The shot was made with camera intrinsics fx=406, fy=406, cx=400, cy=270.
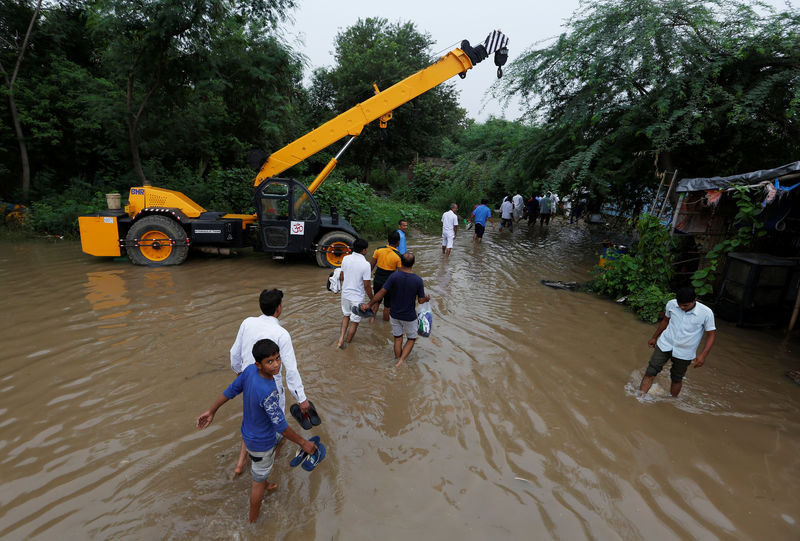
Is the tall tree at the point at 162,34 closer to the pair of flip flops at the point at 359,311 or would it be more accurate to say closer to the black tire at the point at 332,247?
the black tire at the point at 332,247

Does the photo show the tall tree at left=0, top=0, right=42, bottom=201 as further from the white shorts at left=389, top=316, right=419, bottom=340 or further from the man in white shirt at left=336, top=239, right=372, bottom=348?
the white shorts at left=389, top=316, right=419, bottom=340

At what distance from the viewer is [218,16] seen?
10922 mm

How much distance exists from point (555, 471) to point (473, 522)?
0.97 meters

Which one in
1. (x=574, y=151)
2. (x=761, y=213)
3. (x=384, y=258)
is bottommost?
(x=384, y=258)

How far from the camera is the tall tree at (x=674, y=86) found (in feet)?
25.8

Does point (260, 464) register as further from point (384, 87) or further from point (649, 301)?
point (384, 87)

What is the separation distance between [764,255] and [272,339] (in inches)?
330

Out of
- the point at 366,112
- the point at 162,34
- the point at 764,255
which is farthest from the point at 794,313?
the point at 162,34

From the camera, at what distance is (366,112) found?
9.08 metres

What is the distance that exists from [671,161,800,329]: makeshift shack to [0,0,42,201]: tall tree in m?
17.8

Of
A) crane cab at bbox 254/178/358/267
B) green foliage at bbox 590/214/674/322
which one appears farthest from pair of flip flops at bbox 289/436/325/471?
green foliage at bbox 590/214/674/322

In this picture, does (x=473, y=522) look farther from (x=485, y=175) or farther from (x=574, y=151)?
(x=485, y=175)

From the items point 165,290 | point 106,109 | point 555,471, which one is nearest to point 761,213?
point 555,471

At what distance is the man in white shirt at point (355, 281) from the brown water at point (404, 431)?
0.52m
